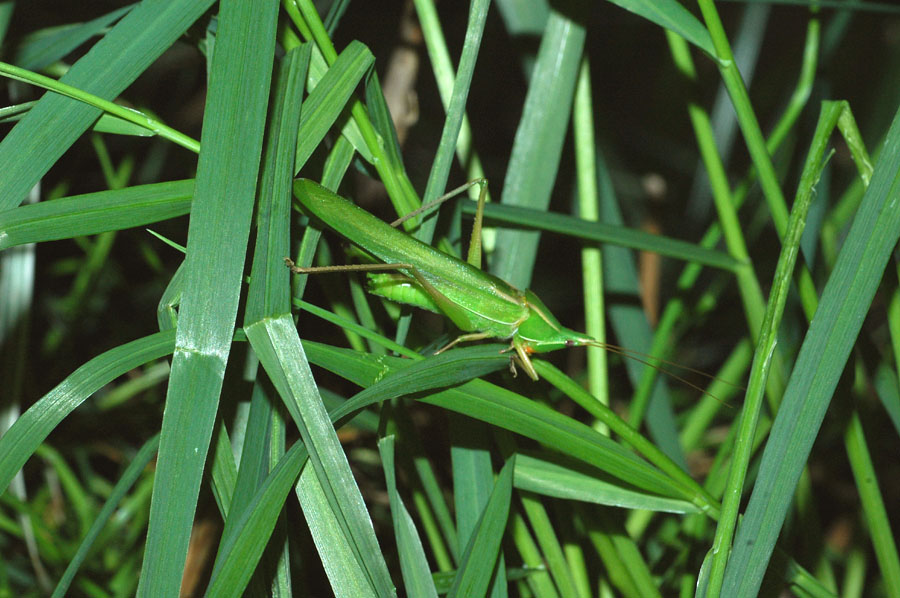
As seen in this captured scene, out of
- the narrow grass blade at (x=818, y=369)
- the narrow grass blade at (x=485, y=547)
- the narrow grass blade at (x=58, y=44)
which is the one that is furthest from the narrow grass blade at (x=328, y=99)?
the narrow grass blade at (x=818, y=369)

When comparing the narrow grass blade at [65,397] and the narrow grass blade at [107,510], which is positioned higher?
the narrow grass blade at [65,397]

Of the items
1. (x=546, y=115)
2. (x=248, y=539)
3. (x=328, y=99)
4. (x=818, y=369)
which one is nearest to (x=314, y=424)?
(x=248, y=539)

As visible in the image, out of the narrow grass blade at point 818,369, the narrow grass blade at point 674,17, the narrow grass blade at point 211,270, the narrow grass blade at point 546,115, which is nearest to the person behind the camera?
the narrow grass blade at point 211,270

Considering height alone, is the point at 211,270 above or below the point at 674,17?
below

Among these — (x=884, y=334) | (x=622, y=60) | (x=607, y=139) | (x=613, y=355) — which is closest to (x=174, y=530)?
(x=613, y=355)

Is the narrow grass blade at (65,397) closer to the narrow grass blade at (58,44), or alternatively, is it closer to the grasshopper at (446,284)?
the grasshopper at (446,284)

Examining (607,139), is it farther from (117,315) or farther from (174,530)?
(174,530)

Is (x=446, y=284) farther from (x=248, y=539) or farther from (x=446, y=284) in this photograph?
(x=248, y=539)
